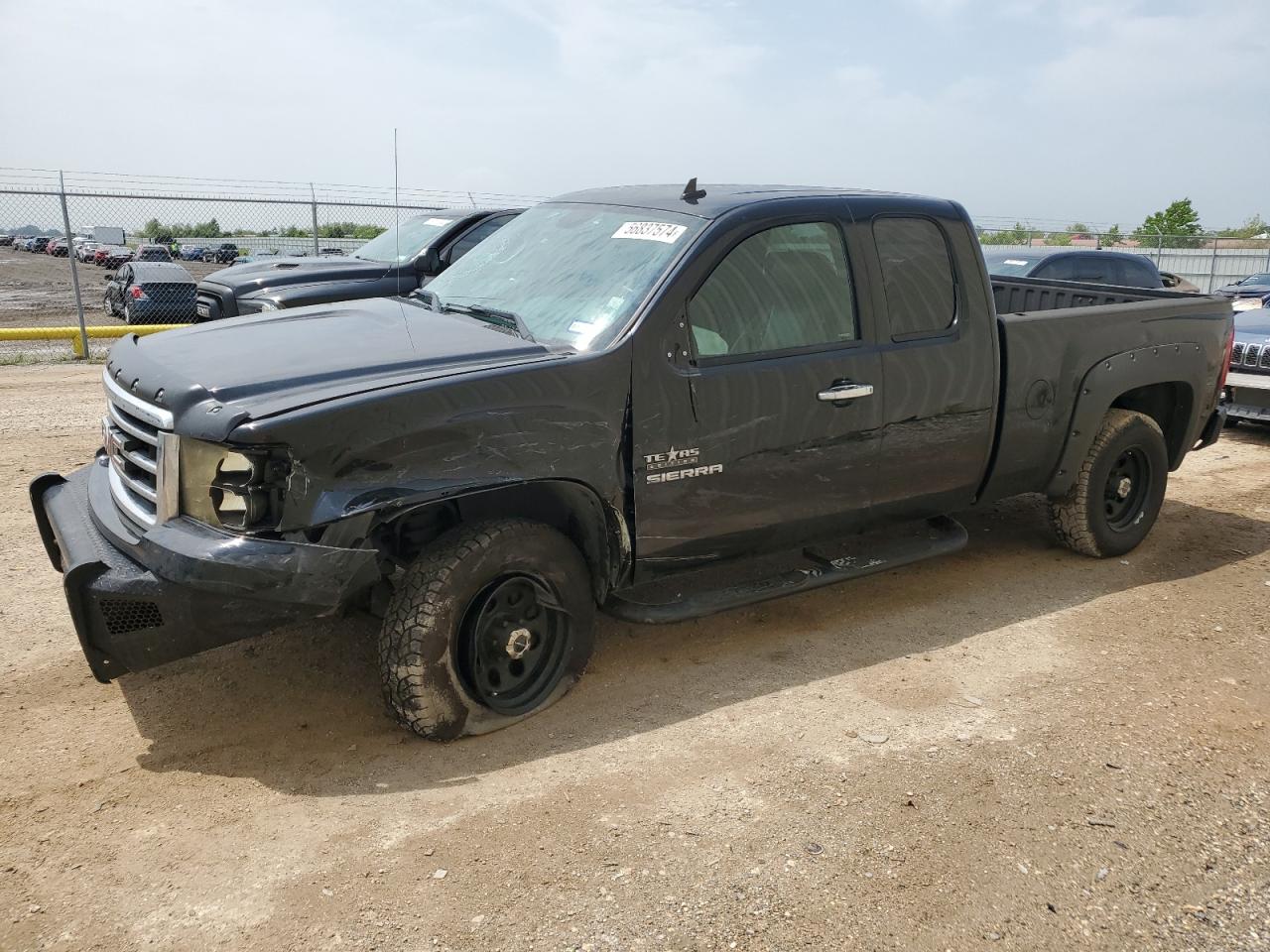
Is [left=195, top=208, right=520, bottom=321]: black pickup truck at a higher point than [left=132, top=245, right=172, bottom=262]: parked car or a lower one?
higher

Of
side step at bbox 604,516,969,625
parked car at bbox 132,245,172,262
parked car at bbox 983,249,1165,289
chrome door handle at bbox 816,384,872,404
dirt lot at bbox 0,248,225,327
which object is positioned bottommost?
dirt lot at bbox 0,248,225,327

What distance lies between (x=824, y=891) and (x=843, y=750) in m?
0.83

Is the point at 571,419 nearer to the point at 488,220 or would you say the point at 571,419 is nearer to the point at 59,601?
the point at 59,601

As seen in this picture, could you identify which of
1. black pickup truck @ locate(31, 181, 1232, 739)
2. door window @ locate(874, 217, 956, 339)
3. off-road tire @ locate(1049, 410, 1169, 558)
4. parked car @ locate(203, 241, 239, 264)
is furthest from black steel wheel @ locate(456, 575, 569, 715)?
parked car @ locate(203, 241, 239, 264)

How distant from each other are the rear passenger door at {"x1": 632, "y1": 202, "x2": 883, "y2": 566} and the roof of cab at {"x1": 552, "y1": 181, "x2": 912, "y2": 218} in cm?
18

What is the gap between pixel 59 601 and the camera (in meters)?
4.84

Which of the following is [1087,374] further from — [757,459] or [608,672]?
[608,672]

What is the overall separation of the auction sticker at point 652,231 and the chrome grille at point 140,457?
1.97 m

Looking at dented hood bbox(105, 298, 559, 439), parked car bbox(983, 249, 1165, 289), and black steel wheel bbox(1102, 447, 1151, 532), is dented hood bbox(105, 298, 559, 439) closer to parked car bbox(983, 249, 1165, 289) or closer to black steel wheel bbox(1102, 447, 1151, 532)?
black steel wheel bbox(1102, 447, 1151, 532)

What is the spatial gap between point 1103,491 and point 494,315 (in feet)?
11.7

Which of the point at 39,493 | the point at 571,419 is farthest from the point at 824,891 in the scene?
the point at 39,493

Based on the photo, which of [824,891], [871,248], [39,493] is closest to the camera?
[824,891]

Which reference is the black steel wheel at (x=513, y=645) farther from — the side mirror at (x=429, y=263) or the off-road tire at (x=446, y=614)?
the side mirror at (x=429, y=263)

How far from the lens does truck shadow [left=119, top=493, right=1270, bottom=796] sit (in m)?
3.64
